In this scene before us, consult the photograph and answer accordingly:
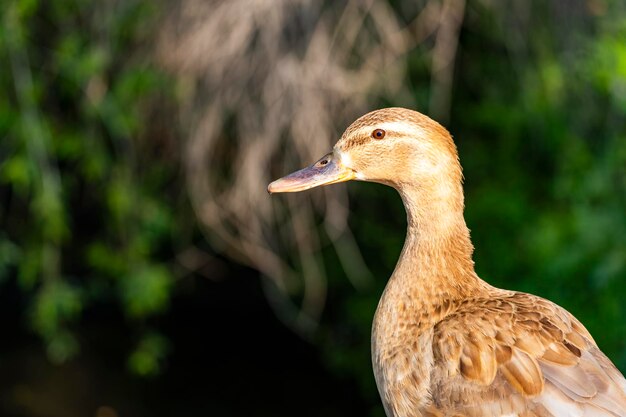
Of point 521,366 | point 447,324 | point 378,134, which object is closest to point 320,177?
point 378,134

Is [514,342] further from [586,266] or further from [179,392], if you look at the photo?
[179,392]

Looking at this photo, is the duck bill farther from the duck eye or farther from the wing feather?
the wing feather

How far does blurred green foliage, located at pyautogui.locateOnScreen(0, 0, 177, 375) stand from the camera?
491 centimetres

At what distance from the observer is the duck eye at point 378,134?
3283 mm

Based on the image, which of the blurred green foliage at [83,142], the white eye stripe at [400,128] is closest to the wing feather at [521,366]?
the white eye stripe at [400,128]

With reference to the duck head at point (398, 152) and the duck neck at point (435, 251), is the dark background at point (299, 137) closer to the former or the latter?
the duck neck at point (435, 251)

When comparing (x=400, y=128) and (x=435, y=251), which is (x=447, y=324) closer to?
(x=435, y=251)

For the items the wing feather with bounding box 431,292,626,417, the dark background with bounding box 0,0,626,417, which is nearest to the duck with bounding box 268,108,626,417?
the wing feather with bounding box 431,292,626,417

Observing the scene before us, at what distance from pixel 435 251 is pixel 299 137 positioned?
1.80m

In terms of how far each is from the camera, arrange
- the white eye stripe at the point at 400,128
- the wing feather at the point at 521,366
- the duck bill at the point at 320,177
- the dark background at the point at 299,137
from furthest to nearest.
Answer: the dark background at the point at 299,137 → the duck bill at the point at 320,177 → the white eye stripe at the point at 400,128 → the wing feather at the point at 521,366

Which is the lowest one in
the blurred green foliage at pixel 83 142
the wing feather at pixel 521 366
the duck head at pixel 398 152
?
the blurred green foliage at pixel 83 142

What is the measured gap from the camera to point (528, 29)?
5.30m

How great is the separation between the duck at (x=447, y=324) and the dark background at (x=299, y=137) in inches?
52.3

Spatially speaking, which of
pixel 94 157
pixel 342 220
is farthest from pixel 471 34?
pixel 94 157
